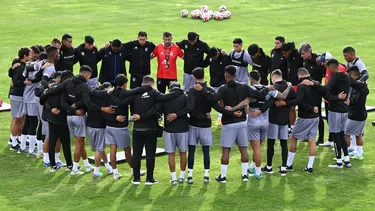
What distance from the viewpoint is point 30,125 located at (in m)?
18.9

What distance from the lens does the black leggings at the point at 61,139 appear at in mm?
17188

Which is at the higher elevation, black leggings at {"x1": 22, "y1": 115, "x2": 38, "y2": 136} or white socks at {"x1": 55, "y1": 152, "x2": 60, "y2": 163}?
black leggings at {"x1": 22, "y1": 115, "x2": 38, "y2": 136}

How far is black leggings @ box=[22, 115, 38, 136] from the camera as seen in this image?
1883 centimetres

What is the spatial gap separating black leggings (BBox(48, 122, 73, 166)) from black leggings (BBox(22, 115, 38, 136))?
1652 mm

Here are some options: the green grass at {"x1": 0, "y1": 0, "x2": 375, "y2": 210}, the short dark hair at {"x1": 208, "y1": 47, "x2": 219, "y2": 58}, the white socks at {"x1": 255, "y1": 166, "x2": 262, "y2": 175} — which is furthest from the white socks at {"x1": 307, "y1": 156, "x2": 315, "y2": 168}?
the short dark hair at {"x1": 208, "y1": 47, "x2": 219, "y2": 58}

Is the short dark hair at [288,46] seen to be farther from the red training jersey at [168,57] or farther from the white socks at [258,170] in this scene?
the white socks at [258,170]

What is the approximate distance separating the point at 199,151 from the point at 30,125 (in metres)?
3.91

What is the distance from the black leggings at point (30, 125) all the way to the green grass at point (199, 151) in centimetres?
61

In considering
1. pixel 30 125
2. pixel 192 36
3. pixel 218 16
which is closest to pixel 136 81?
pixel 192 36

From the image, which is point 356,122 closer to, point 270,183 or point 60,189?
point 270,183

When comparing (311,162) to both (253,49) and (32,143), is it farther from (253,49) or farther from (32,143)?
(32,143)

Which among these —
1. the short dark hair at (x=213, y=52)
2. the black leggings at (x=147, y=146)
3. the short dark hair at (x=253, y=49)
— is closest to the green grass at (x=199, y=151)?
the black leggings at (x=147, y=146)

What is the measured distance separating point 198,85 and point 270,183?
2.42 meters

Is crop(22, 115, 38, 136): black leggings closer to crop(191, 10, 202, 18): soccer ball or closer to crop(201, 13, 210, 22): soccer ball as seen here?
crop(201, 13, 210, 22): soccer ball
